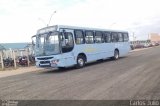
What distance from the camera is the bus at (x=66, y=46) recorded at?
1972cm

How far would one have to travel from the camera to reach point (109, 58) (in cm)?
2950

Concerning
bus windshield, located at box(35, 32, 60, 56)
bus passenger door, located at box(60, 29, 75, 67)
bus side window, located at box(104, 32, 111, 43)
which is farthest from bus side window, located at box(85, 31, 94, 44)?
bus windshield, located at box(35, 32, 60, 56)

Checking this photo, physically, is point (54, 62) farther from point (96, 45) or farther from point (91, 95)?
point (91, 95)

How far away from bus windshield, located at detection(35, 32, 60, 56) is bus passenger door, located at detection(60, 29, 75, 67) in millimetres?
405

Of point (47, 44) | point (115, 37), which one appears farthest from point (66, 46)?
point (115, 37)

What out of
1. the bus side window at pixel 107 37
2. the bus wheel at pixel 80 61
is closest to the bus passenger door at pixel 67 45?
the bus wheel at pixel 80 61

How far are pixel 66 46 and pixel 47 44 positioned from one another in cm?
129

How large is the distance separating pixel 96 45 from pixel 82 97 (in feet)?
48.9

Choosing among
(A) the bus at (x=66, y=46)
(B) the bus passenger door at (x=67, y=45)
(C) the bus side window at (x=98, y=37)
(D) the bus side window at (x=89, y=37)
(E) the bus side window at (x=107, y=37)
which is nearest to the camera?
(A) the bus at (x=66, y=46)

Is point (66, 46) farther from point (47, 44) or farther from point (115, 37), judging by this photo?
point (115, 37)

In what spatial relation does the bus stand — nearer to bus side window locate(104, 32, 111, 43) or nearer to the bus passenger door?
the bus passenger door

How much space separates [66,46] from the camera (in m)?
20.1

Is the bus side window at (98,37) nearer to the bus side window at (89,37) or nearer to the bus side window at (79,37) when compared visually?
the bus side window at (89,37)

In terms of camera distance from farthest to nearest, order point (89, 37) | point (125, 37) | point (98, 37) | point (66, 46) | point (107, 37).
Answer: point (125, 37) → point (107, 37) → point (98, 37) → point (89, 37) → point (66, 46)
